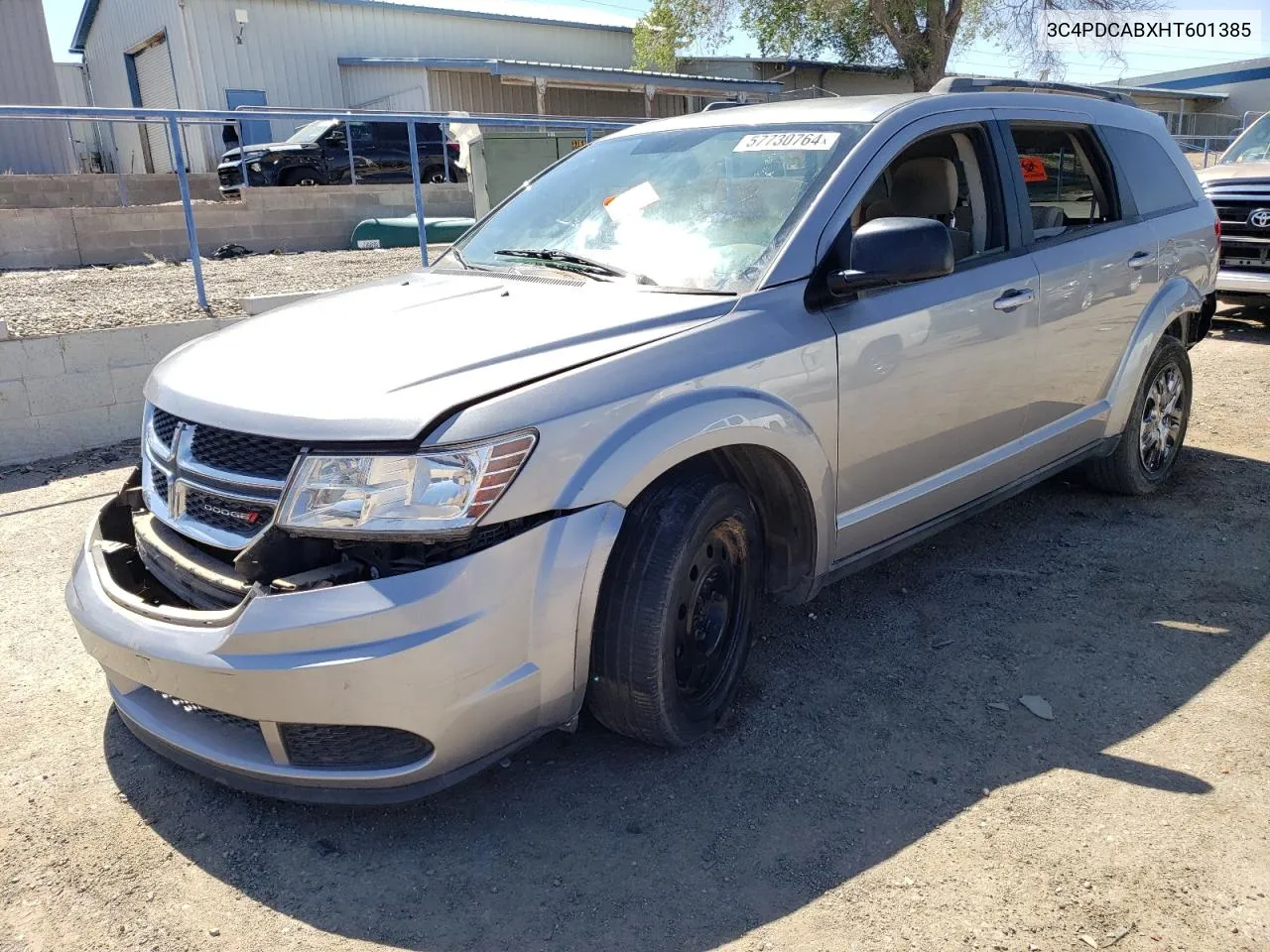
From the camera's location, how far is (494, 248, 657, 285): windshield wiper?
3227 millimetres

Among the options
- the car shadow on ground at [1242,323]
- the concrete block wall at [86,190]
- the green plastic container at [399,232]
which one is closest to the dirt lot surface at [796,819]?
the car shadow on ground at [1242,323]

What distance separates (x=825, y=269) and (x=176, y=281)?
8952 mm

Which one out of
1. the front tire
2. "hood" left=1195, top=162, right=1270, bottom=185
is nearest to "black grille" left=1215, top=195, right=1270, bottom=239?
"hood" left=1195, top=162, right=1270, bottom=185

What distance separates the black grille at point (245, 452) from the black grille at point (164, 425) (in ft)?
0.70

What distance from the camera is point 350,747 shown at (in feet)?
8.19

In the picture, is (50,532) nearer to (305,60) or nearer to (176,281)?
(176,281)

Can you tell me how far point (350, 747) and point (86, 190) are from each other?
18.0 metres

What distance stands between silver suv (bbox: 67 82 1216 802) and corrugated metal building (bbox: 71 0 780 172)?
70.0 ft

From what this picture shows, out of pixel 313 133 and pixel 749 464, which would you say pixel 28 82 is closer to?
pixel 313 133

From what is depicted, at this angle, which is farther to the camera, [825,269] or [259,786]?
[825,269]

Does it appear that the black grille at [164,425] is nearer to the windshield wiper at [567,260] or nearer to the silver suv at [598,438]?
the silver suv at [598,438]

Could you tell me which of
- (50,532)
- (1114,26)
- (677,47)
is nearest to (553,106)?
(677,47)

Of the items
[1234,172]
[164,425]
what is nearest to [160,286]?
Answer: [164,425]

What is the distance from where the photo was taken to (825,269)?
320 centimetres
